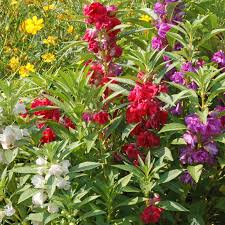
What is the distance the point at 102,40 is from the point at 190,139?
1.99 ft

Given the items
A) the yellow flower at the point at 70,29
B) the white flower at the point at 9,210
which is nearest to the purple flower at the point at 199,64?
the white flower at the point at 9,210

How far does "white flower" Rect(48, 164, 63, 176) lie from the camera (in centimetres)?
215

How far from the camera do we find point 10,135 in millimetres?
2322

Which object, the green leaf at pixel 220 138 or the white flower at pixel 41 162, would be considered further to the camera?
the green leaf at pixel 220 138

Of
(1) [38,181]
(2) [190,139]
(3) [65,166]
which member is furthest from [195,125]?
(1) [38,181]

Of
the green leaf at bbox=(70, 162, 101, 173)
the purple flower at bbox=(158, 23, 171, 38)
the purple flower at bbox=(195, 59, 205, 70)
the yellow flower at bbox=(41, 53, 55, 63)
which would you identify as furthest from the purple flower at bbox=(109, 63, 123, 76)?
the yellow flower at bbox=(41, 53, 55, 63)

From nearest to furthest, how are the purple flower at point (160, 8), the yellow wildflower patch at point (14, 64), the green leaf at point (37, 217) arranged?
the green leaf at point (37, 217) → the purple flower at point (160, 8) → the yellow wildflower patch at point (14, 64)

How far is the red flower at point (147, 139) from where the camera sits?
2408 millimetres

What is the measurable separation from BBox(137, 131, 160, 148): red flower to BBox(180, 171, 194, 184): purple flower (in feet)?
0.61

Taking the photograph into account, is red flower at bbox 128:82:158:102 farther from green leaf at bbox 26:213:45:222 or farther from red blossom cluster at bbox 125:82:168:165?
green leaf at bbox 26:213:45:222

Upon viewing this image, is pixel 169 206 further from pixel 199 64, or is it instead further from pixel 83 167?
pixel 199 64

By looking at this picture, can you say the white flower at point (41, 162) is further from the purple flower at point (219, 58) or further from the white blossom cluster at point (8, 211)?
the purple flower at point (219, 58)

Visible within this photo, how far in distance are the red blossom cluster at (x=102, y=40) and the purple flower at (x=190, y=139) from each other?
1.41ft

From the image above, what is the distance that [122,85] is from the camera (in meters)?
2.61
